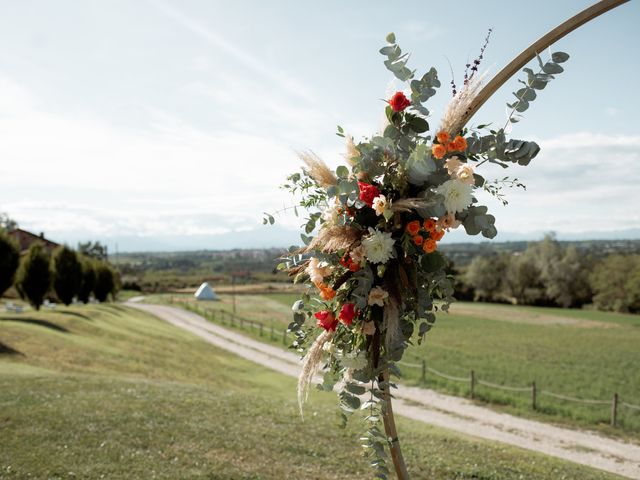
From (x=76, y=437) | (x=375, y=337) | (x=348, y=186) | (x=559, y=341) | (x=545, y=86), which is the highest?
(x=545, y=86)

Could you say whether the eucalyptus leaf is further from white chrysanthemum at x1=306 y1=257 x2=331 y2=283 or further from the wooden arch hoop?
white chrysanthemum at x1=306 y1=257 x2=331 y2=283

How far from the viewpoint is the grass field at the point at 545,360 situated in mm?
20969

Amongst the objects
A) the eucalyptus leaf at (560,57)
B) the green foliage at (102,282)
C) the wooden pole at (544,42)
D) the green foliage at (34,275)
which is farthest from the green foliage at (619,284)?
the eucalyptus leaf at (560,57)

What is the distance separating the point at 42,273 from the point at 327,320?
36854 mm

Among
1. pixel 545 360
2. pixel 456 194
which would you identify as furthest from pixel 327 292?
pixel 545 360

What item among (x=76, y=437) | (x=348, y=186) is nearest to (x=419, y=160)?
(x=348, y=186)

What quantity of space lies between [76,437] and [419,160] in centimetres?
889

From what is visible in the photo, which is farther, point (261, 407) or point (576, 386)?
point (576, 386)

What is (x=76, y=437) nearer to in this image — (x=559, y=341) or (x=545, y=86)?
(x=545, y=86)

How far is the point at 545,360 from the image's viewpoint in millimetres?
34500

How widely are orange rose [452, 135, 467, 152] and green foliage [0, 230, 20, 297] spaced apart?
31271 mm

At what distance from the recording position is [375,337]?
378 cm

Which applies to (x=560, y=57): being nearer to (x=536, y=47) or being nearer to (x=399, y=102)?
(x=536, y=47)

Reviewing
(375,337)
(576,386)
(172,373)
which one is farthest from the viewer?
(576,386)
